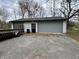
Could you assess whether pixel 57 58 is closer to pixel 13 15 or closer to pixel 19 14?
pixel 19 14

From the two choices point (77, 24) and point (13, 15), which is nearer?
point (77, 24)

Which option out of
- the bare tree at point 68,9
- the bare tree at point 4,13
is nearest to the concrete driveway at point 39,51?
the bare tree at point 68,9

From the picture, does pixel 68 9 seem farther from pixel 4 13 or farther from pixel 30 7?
pixel 4 13

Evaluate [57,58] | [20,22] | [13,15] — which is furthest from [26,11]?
[57,58]

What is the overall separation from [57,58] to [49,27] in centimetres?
1488

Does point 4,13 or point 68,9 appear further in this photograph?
point 4,13

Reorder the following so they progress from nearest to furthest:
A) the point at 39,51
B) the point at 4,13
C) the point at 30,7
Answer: the point at 39,51 < the point at 30,7 < the point at 4,13

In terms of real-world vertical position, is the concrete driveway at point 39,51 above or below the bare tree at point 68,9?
below

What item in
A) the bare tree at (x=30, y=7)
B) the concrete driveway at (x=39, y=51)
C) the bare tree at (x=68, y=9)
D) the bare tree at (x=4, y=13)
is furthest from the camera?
the bare tree at (x=4, y=13)

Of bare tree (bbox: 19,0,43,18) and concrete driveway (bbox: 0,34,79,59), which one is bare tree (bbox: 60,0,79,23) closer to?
bare tree (bbox: 19,0,43,18)

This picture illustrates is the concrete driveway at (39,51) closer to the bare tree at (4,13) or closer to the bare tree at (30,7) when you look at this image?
the bare tree at (30,7)

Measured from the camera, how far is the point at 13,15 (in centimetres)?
3800

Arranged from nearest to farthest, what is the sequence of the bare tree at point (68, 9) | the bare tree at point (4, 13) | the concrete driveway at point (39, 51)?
the concrete driveway at point (39, 51) → the bare tree at point (68, 9) → the bare tree at point (4, 13)

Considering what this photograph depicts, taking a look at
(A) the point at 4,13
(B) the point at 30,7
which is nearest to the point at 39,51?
(B) the point at 30,7
